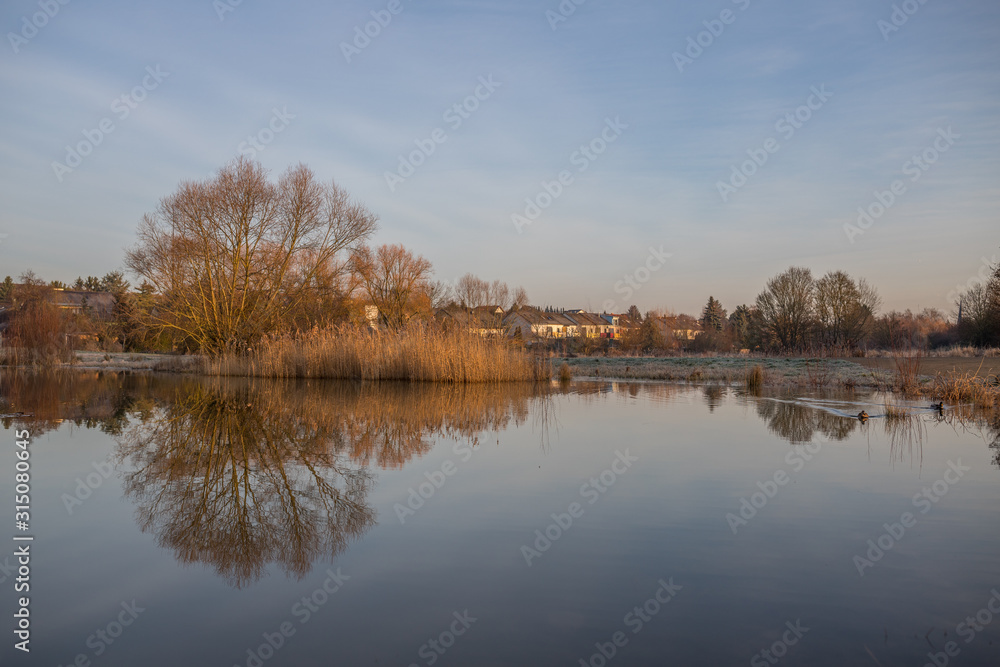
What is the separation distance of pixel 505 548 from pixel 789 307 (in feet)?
104

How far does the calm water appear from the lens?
257 cm

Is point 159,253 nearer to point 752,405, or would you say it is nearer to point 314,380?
point 314,380

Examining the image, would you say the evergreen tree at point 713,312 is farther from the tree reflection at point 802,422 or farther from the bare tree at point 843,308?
the tree reflection at point 802,422

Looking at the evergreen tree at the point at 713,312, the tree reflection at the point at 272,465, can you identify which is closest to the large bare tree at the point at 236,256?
the tree reflection at the point at 272,465

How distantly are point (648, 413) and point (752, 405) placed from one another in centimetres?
264

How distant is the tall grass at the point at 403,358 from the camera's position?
15.8 m

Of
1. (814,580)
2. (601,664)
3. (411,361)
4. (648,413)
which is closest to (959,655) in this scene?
(814,580)

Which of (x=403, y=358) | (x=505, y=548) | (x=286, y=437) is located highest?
(x=403, y=358)

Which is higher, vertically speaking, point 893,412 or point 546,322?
point 546,322

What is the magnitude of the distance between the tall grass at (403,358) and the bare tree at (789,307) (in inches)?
746

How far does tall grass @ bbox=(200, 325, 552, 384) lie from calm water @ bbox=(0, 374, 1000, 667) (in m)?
7.93

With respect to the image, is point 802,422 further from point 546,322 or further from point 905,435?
point 546,322

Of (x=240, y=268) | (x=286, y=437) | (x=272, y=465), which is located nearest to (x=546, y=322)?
(x=240, y=268)

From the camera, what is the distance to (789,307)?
32.0 m
